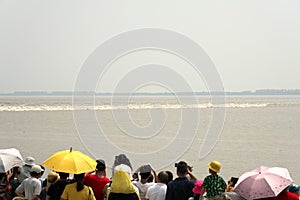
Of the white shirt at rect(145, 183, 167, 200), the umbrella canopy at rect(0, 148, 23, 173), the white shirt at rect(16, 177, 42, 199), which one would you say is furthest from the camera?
the umbrella canopy at rect(0, 148, 23, 173)

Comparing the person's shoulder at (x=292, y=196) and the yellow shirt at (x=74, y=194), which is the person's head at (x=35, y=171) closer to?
the yellow shirt at (x=74, y=194)

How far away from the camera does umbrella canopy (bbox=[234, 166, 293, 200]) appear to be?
20.1 feet

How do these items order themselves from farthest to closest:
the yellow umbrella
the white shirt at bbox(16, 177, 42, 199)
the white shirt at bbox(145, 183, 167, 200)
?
the white shirt at bbox(16, 177, 42, 199) → the white shirt at bbox(145, 183, 167, 200) → the yellow umbrella

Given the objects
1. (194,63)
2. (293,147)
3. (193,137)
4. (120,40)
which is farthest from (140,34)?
(193,137)

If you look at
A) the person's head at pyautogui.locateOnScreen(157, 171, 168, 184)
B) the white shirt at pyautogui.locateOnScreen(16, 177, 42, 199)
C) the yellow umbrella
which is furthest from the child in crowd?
the white shirt at pyautogui.locateOnScreen(16, 177, 42, 199)

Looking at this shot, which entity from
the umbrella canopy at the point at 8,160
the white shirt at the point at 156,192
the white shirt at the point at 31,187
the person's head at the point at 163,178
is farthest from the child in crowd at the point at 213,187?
the umbrella canopy at the point at 8,160

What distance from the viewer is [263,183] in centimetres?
623

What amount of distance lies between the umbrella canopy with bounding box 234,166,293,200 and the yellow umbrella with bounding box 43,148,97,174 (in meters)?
2.05

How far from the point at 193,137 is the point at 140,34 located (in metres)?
23.4

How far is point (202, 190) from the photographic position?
646 centimetres

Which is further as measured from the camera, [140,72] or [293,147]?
[293,147]

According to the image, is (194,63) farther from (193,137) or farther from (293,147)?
(193,137)

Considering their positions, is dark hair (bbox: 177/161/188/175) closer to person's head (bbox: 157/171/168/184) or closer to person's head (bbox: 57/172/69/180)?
person's head (bbox: 157/171/168/184)

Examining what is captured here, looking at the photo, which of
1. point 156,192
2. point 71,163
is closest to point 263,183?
point 156,192
